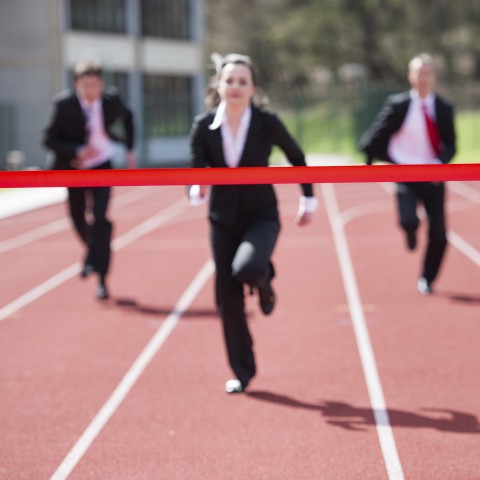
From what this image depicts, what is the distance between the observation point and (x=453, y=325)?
8438 mm

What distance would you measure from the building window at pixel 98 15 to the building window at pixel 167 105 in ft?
7.41

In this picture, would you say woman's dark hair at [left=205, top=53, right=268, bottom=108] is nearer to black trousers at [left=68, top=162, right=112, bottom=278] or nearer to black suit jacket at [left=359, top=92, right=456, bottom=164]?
black suit jacket at [left=359, top=92, right=456, bottom=164]

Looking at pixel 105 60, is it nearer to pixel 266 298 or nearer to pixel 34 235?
pixel 34 235

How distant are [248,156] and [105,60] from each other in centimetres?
3327

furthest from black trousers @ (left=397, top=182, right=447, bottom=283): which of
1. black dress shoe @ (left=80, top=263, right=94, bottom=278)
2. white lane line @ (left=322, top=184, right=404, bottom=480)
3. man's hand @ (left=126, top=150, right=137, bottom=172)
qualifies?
black dress shoe @ (left=80, top=263, right=94, bottom=278)

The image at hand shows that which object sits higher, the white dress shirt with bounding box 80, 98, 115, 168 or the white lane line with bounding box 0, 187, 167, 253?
the white dress shirt with bounding box 80, 98, 115, 168

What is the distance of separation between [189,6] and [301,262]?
3232 cm

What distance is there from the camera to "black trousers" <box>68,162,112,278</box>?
9797mm

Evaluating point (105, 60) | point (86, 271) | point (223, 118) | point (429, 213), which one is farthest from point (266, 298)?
point (105, 60)

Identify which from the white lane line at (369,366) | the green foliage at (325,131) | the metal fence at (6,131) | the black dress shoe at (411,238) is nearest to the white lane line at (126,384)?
the white lane line at (369,366)

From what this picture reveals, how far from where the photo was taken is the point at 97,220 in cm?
984

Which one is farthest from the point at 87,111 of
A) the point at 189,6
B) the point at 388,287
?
the point at 189,6

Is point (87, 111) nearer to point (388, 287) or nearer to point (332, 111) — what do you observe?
point (388, 287)

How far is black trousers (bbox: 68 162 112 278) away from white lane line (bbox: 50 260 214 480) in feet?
2.54
